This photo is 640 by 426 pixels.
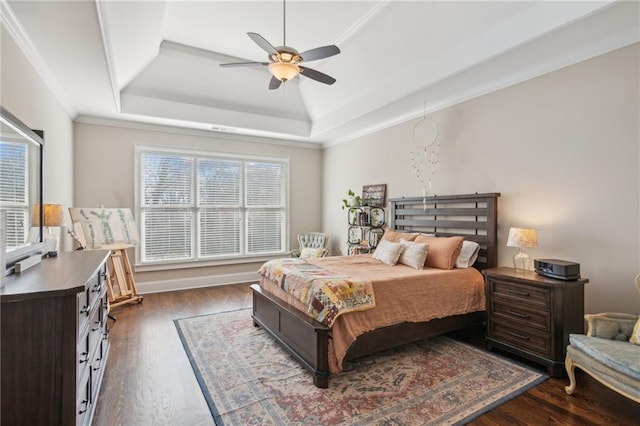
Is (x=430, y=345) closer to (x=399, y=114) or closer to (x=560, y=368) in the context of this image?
(x=560, y=368)

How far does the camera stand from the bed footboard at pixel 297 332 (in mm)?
2518

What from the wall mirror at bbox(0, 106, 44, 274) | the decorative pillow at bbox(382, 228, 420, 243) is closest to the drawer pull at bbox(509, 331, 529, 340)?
the decorative pillow at bbox(382, 228, 420, 243)

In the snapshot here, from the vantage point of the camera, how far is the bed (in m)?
2.56

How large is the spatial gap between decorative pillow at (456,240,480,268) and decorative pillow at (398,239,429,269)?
407 millimetres

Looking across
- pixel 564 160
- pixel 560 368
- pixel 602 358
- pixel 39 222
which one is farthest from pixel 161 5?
pixel 560 368

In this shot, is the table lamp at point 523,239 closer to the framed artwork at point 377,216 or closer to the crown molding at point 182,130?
the framed artwork at point 377,216

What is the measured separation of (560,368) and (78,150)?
6.50 m

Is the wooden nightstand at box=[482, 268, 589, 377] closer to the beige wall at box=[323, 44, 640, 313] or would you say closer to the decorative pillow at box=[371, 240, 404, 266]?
the beige wall at box=[323, 44, 640, 313]

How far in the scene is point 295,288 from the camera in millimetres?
2951

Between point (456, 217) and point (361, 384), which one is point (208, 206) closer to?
point (456, 217)

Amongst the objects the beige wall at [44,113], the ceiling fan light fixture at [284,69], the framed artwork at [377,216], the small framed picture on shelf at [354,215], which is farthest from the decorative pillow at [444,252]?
the beige wall at [44,113]

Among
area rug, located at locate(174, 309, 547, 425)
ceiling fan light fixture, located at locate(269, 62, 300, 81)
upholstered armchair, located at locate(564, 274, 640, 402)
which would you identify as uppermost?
ceiling fan light fixture, located at locate(269, 62, 300, 81)

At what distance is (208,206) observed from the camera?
5.84 metres

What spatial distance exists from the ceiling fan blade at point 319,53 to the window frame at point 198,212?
3.64 metres
